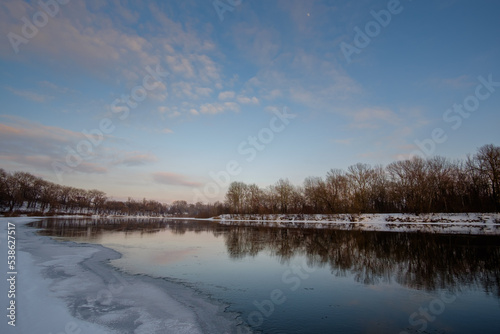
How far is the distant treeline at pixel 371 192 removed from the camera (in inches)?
1879

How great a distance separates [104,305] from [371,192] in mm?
67709

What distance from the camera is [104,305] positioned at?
6.76 meters

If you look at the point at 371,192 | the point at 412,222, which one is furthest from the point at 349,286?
the point at 371,192

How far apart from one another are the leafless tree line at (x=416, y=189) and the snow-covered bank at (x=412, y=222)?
317cm

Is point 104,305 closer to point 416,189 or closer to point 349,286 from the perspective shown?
point 349,286

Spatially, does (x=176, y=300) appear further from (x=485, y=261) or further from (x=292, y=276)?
(x=485, y=261)

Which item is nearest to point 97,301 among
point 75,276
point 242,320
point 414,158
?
point 75,276

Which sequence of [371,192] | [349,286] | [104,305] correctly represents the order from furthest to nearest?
[371,192], [349,286], [104,305]

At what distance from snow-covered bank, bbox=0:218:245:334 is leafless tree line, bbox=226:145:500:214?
52.9 m

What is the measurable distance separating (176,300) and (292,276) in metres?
5.14

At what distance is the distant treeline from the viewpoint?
47719 mm

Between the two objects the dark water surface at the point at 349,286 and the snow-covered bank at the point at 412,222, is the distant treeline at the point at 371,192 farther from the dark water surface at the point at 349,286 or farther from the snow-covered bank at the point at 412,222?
the dark water surface at the point at 349,286

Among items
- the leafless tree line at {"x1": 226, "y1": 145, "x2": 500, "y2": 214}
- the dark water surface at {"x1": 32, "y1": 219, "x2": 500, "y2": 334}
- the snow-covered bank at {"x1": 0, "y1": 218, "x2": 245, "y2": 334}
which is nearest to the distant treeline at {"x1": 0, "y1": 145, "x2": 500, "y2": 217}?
the leafless tree line at {"x1": 226, "y1": 145, "x2": 500, "y2": 214}

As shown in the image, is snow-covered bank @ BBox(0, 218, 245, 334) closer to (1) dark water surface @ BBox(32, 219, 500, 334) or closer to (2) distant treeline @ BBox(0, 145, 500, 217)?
(1) dark water surface @ BBox(32, 219, 500, 334)
